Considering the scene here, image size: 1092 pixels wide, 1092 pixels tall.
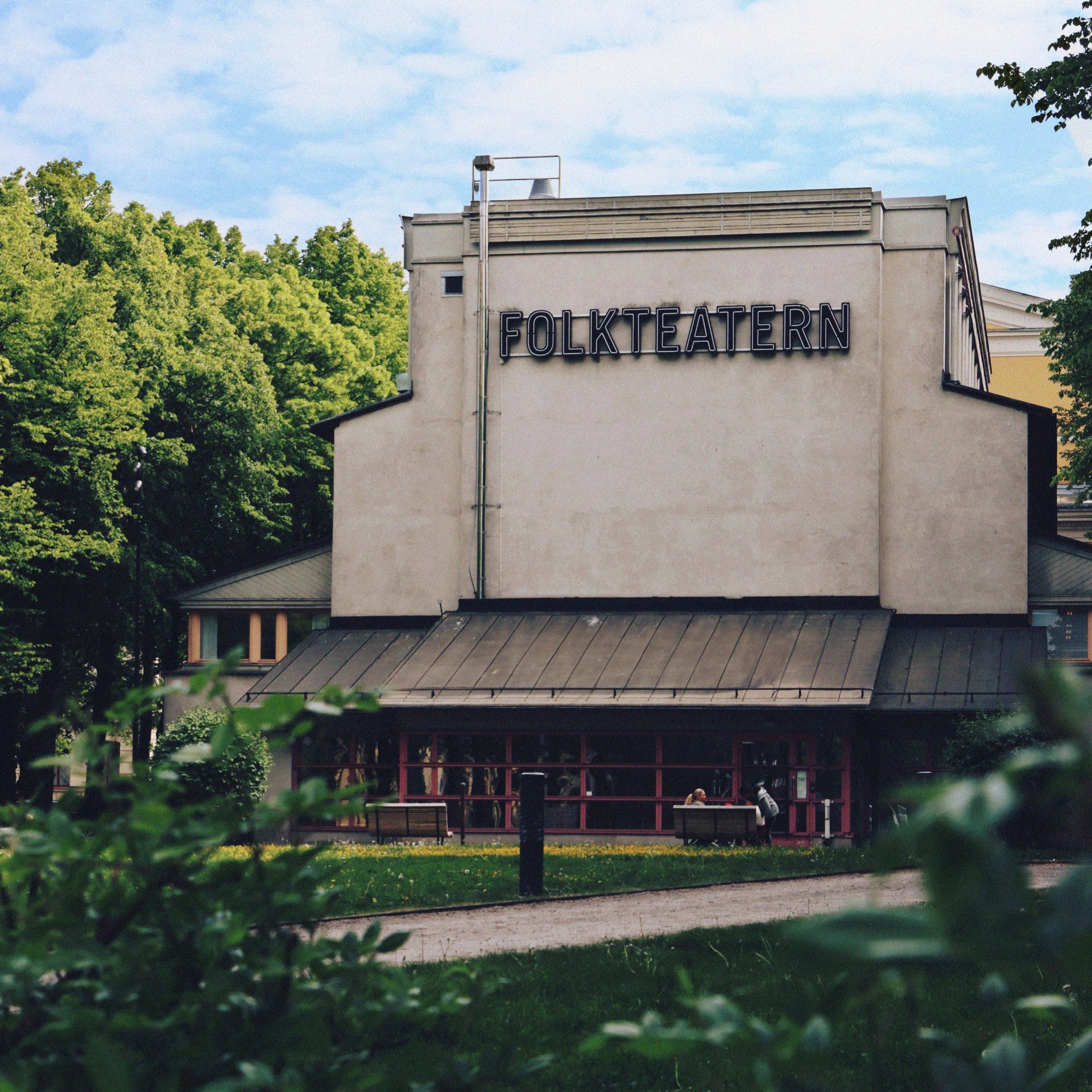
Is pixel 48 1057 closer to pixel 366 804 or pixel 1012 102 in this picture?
pixel 366 804

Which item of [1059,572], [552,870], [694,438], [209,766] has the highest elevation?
[694,438]

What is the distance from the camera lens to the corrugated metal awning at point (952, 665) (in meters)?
32.1

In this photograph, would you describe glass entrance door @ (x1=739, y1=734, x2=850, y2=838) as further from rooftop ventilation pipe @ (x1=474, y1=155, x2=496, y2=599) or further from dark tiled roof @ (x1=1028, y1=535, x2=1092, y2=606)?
rooftop ventilation pipe @ (x1=474, y1=155, x2=496, y2=599)

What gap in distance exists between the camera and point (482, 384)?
37125 mm

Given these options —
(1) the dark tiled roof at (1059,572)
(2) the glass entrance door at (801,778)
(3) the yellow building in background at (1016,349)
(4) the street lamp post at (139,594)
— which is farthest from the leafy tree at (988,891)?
(3) the yellow building in background at (1016,349)

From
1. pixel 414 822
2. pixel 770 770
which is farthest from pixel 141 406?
pixel 770 770

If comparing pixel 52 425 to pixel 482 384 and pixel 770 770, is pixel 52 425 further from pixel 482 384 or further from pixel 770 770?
pixel 770 770

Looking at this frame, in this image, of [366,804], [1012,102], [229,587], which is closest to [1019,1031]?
[366,804]

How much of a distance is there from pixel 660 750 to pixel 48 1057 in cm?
3125

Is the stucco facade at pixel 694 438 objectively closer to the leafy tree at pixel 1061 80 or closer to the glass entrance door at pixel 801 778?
the glass entrance door at pixel 801 778

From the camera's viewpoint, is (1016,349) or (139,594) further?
(1016,349)

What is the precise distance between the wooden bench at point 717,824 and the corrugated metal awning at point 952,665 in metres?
5.27

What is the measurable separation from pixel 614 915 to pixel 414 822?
543 inches

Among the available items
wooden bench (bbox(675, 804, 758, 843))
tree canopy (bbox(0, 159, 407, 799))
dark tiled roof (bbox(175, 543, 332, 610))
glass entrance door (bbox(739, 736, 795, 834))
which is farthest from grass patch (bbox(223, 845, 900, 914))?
tree canopy (bbox(0, 159, 407, 799))
